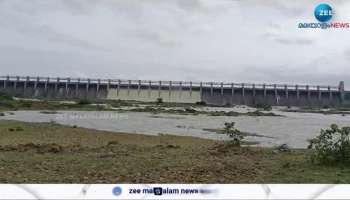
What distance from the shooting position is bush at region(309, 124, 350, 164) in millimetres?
8078

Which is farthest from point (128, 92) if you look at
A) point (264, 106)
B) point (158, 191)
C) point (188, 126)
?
point (158, 191)

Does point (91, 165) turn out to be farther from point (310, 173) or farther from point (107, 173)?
point (310, 173)

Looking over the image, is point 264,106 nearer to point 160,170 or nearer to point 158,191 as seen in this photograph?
point 160,170

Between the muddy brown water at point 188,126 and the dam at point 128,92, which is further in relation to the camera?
the dam at point 128,92

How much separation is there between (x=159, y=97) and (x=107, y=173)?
8313 centimetres

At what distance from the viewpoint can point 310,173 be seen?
7199mm

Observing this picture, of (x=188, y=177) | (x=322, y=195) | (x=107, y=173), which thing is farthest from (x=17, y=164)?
(x=322, y=195)

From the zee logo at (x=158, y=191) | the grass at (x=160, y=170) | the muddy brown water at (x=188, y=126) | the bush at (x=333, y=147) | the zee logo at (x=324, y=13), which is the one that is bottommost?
the muddy brown water at (x=188, y=126)

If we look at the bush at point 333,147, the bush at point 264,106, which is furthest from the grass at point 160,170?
the bush at point 264,106

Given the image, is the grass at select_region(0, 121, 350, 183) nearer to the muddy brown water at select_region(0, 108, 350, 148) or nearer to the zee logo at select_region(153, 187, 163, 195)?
the zee logo at select_region(153, 187, 163, 195)

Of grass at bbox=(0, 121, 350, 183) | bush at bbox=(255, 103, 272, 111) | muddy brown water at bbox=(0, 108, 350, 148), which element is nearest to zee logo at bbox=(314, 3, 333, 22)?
grass at bbox=(0, 121, 350, 183)

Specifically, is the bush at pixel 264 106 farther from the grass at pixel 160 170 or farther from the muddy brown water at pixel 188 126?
the grass at pixel 160 170

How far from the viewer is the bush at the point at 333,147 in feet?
26.5

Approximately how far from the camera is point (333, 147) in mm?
8281
